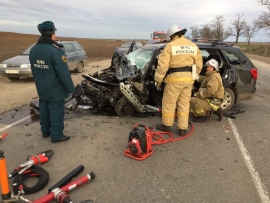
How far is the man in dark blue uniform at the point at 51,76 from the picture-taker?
3727 millimetres

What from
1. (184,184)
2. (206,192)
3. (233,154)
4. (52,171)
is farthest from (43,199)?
(233,154)

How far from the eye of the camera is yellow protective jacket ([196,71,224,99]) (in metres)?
4.96

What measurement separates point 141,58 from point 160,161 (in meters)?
2.82

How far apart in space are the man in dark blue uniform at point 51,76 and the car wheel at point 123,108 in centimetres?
139

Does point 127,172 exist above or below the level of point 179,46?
below

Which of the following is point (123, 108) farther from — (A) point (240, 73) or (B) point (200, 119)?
(A) point (240, 73)

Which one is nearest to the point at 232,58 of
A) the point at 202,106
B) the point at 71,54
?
the point at 202,106

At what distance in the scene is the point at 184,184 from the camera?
10.1 feet

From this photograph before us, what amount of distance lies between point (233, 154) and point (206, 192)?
121cm

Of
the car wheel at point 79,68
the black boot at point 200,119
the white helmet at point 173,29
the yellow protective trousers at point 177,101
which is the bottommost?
the black boot at point 200,119

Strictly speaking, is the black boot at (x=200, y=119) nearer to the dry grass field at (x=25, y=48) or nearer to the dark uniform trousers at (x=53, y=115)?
the dark uniform trousers at (x=53, y=115)

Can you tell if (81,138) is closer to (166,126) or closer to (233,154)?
(166,126)

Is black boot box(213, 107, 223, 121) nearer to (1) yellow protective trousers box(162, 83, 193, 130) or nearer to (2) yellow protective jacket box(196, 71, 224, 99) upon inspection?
(2) yellow protective jacket box(196, 71, 224, 99)

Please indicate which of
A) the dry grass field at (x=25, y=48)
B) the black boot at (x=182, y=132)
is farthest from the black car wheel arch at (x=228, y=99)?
the dry grass field at (x=25, y=48)
